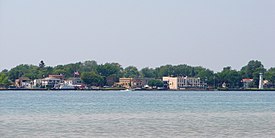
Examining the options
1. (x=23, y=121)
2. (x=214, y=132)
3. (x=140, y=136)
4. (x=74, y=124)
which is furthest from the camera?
(x=23, y=121)

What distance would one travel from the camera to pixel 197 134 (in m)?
36.6

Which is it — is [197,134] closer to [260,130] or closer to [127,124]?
[260,130]

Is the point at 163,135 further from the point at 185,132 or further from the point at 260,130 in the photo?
the point at 260,130

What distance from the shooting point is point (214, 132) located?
37.8 metres

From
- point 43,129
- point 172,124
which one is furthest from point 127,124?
point 43,129

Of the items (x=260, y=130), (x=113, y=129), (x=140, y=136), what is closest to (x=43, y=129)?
(x=113, y=129)

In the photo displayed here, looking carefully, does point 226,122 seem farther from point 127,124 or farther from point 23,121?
point 23,121

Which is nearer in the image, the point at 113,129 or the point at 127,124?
the point at 113,129

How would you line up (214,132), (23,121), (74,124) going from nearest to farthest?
(214,132) → (74,124) → (23,121)

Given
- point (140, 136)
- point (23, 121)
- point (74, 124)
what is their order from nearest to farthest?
point (140, 136)
point (74, 124)
point (23, 121)

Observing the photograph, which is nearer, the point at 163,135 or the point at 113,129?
the point at 163,135

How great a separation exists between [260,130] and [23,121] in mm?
14180

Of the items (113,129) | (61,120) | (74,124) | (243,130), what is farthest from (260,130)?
(61,120)

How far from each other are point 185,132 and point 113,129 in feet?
12.6
